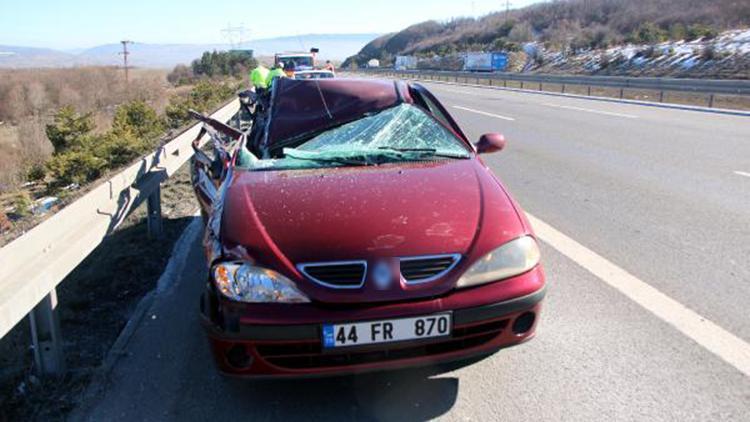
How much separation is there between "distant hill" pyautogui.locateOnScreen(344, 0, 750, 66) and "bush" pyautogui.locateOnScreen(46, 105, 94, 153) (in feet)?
107

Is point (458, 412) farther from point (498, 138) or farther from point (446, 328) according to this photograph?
point (498, 138)

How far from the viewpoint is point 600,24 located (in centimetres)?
6269

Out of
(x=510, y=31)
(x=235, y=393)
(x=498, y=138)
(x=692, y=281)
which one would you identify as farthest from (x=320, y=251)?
(x=510, y=31)

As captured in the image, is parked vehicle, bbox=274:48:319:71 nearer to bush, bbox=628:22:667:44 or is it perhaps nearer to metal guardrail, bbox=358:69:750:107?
metal guardrail, bbox=358:69:750:107

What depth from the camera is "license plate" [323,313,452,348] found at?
2.73 m

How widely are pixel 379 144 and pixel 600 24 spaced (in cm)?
6505

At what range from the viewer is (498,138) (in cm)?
459

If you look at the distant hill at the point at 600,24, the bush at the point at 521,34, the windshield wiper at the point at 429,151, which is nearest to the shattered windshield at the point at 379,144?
the windshield wiper at the point at 429,151

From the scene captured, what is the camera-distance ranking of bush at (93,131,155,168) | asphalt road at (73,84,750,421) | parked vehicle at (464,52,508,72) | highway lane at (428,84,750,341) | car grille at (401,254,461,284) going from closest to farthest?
car grille at (401,254,461,284) → asphalt road at (73,84,750,421) → highway lane at (428,84,750,341) → bush at (93,131,155,168) → parked vehicle at (464,52,508,72)

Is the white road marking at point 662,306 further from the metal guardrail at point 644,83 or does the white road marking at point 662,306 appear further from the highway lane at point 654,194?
the metal guardrail at point 644,83

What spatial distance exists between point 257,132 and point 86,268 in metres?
1.91

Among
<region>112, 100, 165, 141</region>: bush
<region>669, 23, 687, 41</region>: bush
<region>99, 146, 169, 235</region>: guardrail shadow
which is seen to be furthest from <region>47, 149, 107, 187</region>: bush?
<region>669, 23, 687, 41</region>: bush

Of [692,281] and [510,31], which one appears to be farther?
[510,31]

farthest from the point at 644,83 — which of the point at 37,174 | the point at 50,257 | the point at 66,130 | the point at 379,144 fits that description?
the point at 50,257
